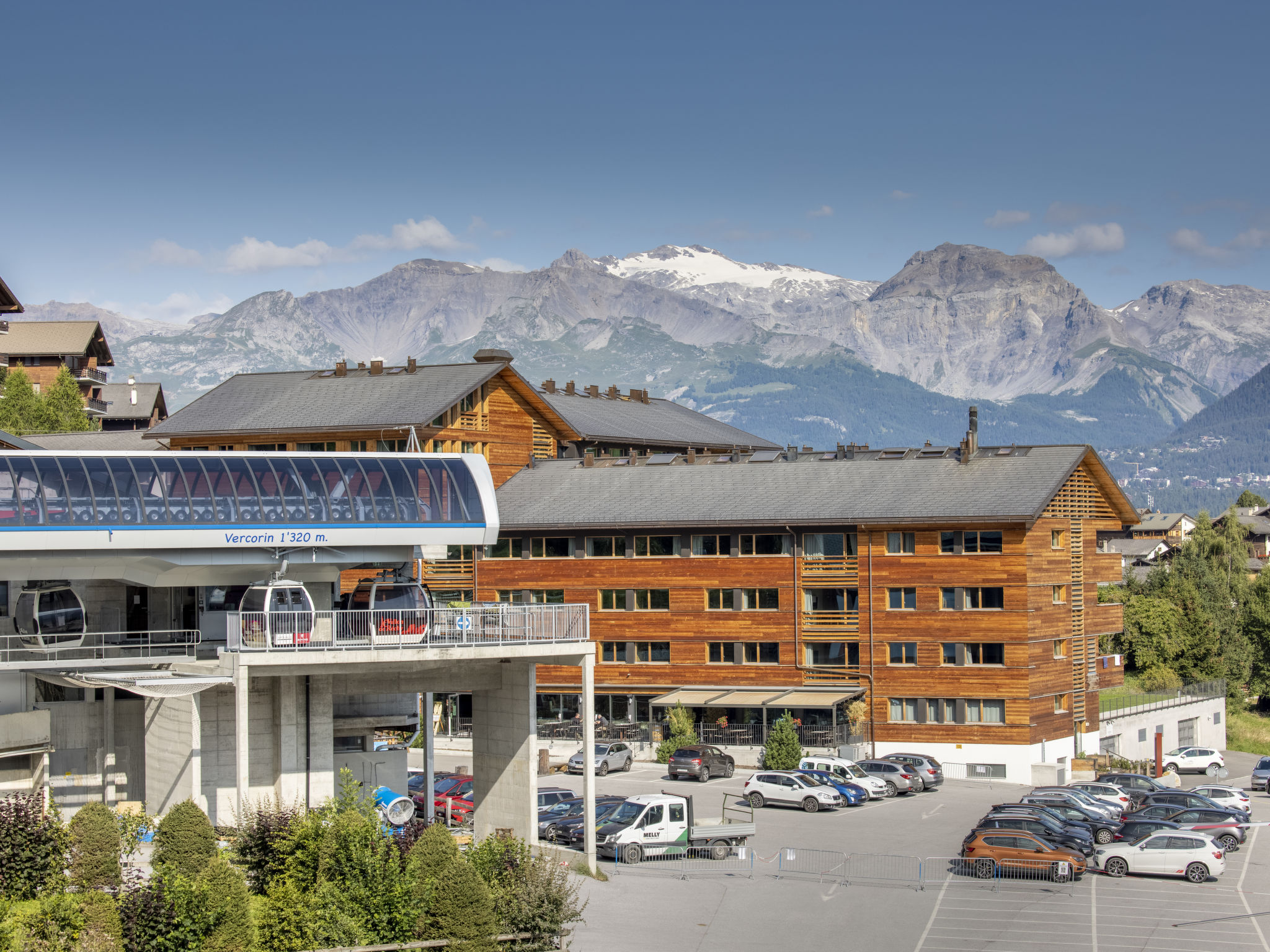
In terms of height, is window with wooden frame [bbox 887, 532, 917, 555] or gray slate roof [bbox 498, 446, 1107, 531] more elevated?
gray slate roof [bbox 498, 446, 1107, 531]

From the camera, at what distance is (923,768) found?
230 ft

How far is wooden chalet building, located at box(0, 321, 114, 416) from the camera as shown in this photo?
139750 mm

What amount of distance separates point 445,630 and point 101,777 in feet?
38.6

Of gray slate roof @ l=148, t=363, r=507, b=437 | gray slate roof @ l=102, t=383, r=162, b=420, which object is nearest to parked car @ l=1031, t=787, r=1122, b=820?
gray slate roof @ l=148, t=363, r=507, b=437

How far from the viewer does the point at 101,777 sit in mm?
48375

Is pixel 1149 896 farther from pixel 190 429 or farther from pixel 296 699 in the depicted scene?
pixel 190 429

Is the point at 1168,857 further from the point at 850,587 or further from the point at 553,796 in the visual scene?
the point at 850,587

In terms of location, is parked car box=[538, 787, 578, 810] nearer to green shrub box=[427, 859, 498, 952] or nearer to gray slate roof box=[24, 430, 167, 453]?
green shrub box=[427, 859, 498, 952]

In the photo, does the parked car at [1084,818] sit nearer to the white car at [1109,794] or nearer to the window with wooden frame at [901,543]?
the white car at [1109,794]

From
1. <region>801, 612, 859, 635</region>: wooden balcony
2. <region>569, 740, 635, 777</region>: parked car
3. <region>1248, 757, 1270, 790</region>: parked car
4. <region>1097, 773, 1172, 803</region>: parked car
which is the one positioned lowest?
<region>1248, 757, 1270, 790</region>: parked car

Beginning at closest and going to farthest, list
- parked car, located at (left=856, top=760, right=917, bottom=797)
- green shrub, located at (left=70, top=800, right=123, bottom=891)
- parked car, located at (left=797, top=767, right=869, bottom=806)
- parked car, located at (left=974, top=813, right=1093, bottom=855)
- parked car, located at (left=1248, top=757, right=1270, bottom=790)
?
green shrub, located at (left=70, top=800, right=123, bottom=891) < parked car, located at (left=974, top=813, right=1093, bottom=855) < parked car, located at (left=797, top=767, right=869, bottom=806) < parked car, located at (left=856, top=760, right=917, bottom=797) < parked car, located at (left=1248, top=757, right=1270, bottom=790)

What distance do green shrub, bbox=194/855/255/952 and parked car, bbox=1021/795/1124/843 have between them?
98.5 feet

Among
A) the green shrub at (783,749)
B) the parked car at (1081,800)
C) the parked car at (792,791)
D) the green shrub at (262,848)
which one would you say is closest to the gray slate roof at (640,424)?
the green shrub at (783,749)

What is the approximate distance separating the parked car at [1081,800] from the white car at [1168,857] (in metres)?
7.94
